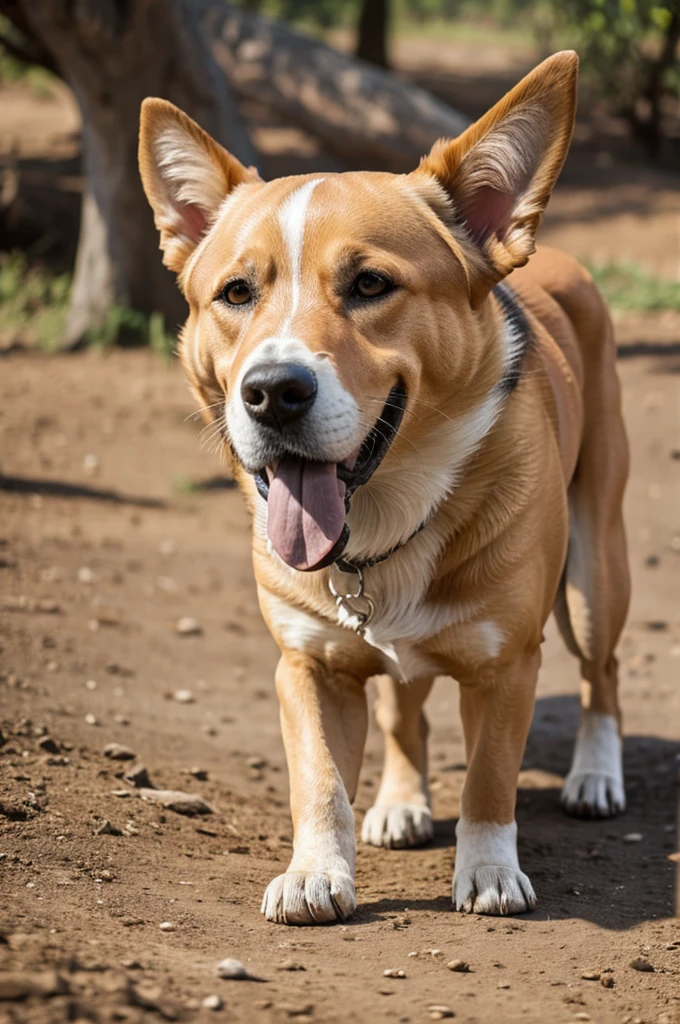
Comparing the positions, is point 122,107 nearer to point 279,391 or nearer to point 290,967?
point 279,391

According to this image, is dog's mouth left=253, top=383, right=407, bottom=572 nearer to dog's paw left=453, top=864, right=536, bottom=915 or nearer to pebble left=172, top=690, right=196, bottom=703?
dog's paw left=453, top=864, right=536, bottom=915

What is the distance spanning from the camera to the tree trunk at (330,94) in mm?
13352

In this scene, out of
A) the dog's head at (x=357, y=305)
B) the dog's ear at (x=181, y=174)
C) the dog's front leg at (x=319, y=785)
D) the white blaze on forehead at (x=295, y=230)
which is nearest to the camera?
the dog's head at (x=357, y=305)

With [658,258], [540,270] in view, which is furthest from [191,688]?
[658,258]

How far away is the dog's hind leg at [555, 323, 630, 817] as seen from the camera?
5051mm

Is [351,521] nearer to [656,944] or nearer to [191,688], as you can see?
[656,944]

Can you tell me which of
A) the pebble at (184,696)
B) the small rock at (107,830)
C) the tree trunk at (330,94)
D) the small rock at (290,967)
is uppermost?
the tree trunk at (330,94)

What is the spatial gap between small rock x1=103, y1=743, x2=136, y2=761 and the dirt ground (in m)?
0.05

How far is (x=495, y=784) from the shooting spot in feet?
12.6

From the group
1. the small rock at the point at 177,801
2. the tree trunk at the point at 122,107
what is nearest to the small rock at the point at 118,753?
the small rock at the point at 177,801

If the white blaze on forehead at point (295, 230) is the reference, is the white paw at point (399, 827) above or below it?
below

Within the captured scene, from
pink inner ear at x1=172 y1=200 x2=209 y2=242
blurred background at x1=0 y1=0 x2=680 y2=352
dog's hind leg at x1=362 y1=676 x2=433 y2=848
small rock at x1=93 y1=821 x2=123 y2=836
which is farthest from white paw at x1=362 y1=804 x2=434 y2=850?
blurred background at x1=0 y1=0 x2=680 y2=352

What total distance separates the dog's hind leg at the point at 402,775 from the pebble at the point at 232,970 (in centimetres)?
173

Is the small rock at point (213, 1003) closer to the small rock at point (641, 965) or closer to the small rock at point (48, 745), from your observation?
the small rock at point (641, 965)
